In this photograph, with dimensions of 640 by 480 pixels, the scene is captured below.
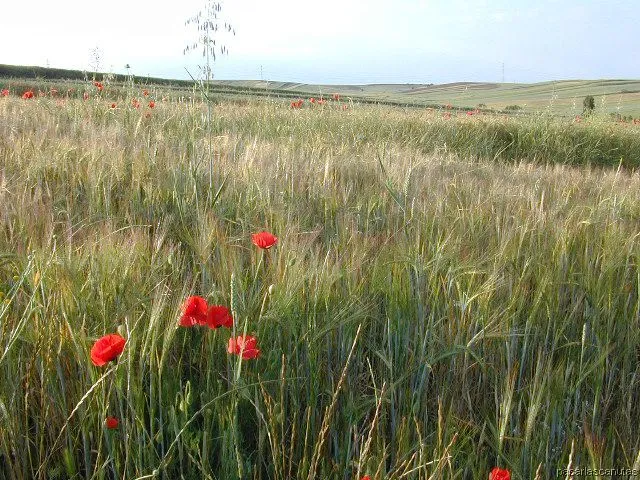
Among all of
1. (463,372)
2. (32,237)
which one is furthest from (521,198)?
(32,237)

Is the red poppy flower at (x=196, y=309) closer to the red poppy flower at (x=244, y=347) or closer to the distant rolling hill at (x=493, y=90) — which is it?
the red poppy flower at (x=244, y=347)

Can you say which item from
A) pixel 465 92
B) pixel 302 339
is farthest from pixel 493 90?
pixel 302 339

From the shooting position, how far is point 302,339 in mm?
1187

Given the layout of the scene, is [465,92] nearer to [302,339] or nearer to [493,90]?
[493,90]

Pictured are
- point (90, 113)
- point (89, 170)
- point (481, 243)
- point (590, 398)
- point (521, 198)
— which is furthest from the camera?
point (90, 113)

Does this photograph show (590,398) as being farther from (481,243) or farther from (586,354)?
(481,243)

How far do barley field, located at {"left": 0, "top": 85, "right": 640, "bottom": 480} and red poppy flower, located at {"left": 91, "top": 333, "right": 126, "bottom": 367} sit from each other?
37mm

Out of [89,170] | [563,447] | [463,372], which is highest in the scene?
[89,170]

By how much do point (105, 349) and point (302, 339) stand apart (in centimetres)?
43

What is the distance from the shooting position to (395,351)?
1312mm

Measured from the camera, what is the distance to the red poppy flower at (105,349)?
2.83 ft

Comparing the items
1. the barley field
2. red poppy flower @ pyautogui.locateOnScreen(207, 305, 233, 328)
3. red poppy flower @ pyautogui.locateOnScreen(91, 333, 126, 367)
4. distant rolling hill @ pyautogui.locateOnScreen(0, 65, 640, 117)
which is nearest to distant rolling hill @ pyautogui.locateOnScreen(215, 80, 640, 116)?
distant rolling hill @ pyautogui.locateOnScreen(0, 65, 640, 117)

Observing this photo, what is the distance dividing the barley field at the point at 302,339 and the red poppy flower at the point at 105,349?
1.4 inches

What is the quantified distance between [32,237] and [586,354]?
1411 millimetres
